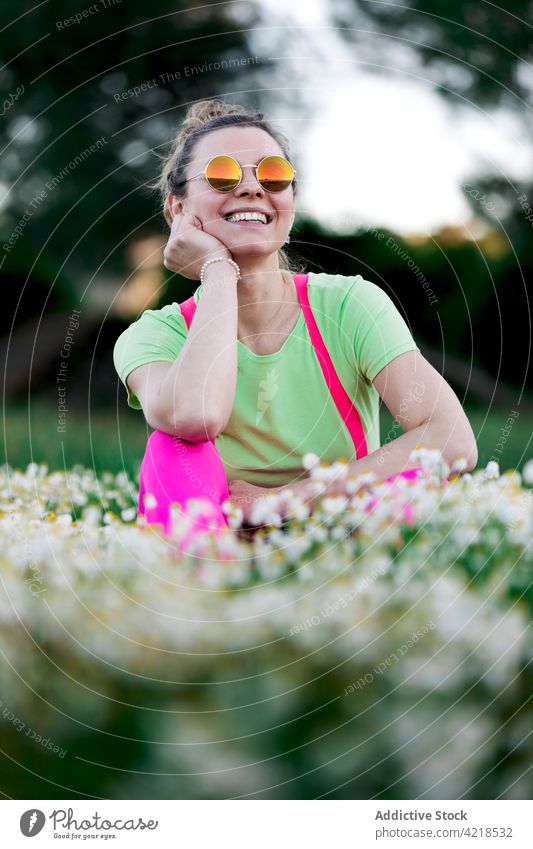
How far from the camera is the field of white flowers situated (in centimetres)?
135

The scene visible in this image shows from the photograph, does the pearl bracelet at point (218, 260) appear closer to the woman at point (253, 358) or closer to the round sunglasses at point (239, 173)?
the woman at point (253, 358)

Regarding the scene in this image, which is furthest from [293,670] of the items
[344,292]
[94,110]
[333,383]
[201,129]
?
[94,110]

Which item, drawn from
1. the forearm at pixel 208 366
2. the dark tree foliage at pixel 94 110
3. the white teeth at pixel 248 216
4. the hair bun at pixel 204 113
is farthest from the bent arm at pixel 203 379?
the dark tree foliage at pixel 94 110

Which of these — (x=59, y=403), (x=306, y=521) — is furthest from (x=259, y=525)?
(x=59, y=403)

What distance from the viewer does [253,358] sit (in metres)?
1.90

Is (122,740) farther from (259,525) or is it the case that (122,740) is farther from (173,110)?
(173,110)

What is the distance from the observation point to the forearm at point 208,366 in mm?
1630

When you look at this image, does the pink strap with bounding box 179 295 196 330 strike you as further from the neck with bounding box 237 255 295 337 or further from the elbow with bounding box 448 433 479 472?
the elbow with bounding box 448 433 479 472

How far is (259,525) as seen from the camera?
1.71 m

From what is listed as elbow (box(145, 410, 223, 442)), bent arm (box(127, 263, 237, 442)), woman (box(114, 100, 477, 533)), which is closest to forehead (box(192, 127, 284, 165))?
woman (box(114, 100, 477, 533))

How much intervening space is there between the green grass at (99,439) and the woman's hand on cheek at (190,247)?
2.49 feet

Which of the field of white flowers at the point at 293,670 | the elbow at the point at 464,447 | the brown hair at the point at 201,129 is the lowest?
the field of white flowers at the point at 293,670

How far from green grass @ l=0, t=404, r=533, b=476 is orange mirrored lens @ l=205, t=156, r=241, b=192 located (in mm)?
887
